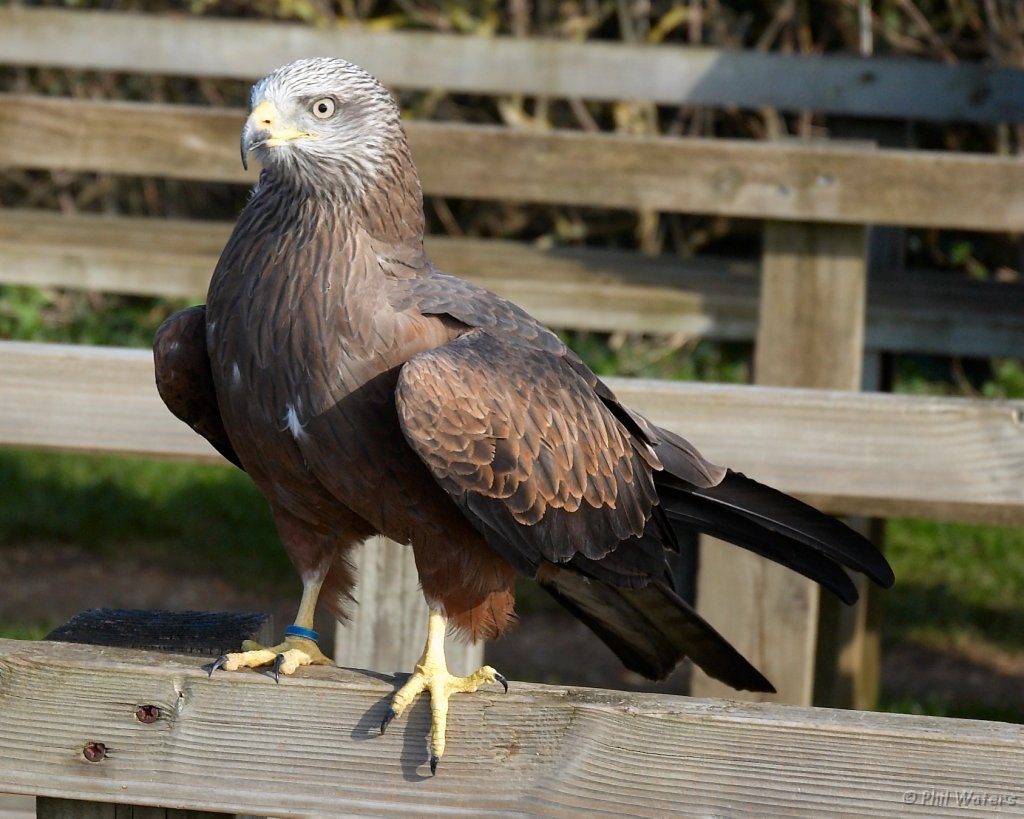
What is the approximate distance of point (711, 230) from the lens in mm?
8602

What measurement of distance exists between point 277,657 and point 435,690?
379 mm

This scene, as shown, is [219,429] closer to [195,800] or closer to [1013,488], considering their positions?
[195,800]

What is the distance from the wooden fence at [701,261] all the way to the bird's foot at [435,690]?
2.11ft

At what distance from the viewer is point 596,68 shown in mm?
6727

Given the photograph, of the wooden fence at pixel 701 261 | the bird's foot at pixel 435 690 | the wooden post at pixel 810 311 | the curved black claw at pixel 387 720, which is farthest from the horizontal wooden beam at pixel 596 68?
the curved black claw at pixel 387 720

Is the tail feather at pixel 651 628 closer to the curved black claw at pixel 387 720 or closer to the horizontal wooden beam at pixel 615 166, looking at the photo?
the curved black claw at pixel 387 720

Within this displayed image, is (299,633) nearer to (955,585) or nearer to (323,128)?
(323,128)

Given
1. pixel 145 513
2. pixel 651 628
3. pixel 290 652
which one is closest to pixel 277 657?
pixel 290 652

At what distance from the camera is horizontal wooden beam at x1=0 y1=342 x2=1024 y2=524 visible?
2807mm

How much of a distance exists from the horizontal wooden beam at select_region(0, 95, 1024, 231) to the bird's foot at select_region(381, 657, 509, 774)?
1927 millimetres

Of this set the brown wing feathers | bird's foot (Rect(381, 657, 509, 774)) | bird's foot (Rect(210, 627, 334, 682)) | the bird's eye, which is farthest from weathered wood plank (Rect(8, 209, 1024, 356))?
bird's foot (Rect(381, 657, 509, 774))

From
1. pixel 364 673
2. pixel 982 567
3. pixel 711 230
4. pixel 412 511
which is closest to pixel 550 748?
pixel 364 673

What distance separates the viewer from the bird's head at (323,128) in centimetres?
245

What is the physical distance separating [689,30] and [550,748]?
281 inches
